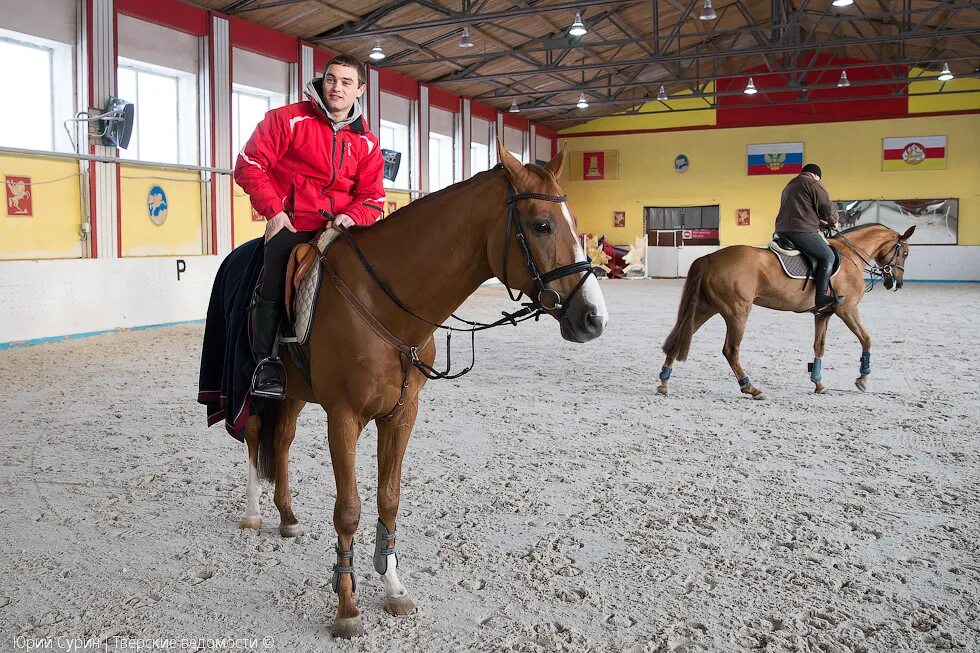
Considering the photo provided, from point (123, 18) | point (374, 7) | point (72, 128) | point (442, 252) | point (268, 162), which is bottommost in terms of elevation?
point (442, 252)

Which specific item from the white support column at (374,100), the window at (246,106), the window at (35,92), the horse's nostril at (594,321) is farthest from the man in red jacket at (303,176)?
the white support column at (374,100)

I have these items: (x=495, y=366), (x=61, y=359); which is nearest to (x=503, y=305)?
(x=495, y=366)

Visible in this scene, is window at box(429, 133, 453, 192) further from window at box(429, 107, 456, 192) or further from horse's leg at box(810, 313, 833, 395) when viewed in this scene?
horse's leg at box(810, 313, 833, 395)

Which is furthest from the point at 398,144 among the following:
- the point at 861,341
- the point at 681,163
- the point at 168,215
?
the point at 861,341

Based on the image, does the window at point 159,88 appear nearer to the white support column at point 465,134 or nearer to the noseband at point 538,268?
the white support column at point 465,134

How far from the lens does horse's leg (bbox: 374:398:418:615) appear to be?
282cm

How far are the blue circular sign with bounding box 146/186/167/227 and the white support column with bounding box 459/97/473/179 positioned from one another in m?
10.2

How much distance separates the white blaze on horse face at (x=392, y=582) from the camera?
2814 millimetres

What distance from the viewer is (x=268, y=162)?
3035mm

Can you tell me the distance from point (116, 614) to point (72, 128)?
10.0 metres

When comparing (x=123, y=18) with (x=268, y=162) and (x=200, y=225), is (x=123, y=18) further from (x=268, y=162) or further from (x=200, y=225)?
(x=268, y=162)

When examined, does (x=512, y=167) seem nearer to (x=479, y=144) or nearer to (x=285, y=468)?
(x=285, y=468)

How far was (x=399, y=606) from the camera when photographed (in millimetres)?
2781

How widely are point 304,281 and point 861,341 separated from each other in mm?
5967
